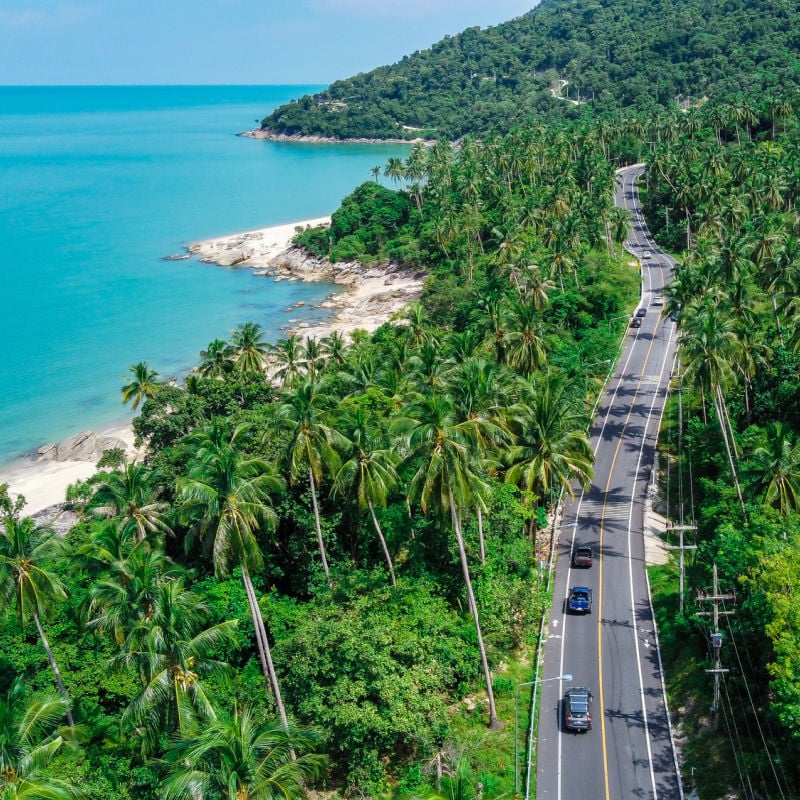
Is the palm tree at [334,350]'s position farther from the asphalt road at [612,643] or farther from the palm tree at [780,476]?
the palm tree at [780,476]

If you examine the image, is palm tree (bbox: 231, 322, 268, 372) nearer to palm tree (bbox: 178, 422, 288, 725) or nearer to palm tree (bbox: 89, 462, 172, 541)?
palm tree (bbox: 89, 462, 172, 541)

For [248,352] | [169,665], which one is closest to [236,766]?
[169,665]

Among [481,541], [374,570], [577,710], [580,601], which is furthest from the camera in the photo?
[481,541]

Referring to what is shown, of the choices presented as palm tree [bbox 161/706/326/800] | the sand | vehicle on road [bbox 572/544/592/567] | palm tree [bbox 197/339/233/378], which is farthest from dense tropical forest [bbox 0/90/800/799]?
the sand

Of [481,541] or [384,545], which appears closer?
[384,545]

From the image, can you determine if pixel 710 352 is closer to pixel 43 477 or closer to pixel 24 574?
→ pixel 24 574

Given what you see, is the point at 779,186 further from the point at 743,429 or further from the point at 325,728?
the point at 325,728
